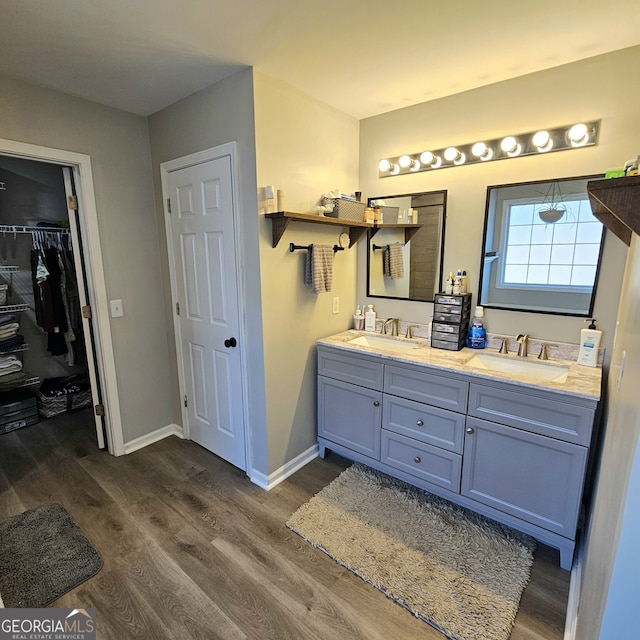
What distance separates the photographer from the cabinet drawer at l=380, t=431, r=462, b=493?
202cm

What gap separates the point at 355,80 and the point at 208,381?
7.06ft

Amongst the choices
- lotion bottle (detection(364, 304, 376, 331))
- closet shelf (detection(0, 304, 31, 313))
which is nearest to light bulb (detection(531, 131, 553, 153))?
lotion bottle (detection(364, 304, 376, 331))

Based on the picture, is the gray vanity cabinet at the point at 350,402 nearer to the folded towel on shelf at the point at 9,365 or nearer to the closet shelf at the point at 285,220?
the closet shelf at the point at 285,220

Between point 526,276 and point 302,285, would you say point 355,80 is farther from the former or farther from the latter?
point 526,276

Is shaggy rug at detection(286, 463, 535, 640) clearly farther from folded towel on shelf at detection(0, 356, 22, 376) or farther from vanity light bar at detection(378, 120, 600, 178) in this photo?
folded towel on shelf at detection(0, 356, 22, 376)

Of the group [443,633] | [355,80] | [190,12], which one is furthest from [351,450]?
[190,12]

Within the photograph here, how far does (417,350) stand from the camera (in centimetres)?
230

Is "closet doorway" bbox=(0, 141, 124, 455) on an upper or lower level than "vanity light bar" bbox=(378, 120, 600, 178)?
lower

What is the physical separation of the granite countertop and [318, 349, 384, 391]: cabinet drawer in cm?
7

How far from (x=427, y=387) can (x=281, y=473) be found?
3.75 ft

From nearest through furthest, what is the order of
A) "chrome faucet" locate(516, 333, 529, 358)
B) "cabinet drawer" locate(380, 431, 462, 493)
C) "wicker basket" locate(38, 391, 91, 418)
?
1. "cabinet drawer" locate(380, 431, 462, 493)
2. "chrome faucet" locate(516, 333, 529, 358)
3. "wicker basket" locate(38, 391, 91, 418)

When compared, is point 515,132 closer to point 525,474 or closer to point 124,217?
point 525,474

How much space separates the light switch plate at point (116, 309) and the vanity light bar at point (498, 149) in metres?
2.13

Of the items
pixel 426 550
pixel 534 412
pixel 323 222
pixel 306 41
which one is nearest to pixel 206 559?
pixel 426 550
